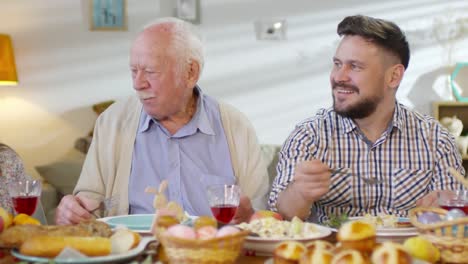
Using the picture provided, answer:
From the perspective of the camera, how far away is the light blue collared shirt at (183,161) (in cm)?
250

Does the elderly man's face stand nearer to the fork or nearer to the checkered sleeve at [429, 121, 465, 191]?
the fork

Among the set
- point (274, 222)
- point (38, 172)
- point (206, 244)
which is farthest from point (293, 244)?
point (38, 172)

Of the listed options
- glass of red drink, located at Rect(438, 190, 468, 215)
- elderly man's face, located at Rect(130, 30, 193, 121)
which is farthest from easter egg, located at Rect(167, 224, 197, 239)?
elderly man's face, located at Rect(130, 30, 193, 121)

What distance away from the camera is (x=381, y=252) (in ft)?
4.31

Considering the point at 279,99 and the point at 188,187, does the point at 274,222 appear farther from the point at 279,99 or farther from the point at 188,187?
the point at 279,99

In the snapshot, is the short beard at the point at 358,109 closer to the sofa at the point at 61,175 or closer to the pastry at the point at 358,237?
the pastry at the point at 358,237

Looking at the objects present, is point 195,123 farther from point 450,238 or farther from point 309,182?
point 450,238

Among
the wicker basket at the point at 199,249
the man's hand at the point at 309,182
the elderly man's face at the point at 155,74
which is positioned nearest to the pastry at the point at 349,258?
the wicker basket at the point at 199,249

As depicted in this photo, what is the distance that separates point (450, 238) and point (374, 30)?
118 centimetres

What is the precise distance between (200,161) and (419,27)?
→ 11.1ft

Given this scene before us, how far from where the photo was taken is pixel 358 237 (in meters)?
1.39

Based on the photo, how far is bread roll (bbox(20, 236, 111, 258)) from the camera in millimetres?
1439

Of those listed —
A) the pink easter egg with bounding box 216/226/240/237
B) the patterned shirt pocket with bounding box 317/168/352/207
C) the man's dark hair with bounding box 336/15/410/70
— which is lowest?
the patterned shirt pocket with bounding box 317/168/352/207

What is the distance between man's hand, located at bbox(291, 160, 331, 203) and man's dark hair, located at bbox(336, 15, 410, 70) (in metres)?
0.74
